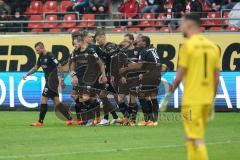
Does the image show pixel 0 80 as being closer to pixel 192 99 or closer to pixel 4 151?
pixel 4 151

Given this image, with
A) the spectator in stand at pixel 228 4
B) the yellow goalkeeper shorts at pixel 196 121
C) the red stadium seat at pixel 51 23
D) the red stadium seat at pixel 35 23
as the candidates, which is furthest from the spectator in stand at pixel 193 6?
the yellow goalkeeper shorts at pixel 196 121

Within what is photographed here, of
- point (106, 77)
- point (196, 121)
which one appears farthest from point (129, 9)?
point (196, 121)

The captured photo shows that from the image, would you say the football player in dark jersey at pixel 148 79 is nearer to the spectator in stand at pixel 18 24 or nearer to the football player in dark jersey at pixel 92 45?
the football player in dark jersey at pixel 92 45

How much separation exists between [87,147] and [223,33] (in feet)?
35.2

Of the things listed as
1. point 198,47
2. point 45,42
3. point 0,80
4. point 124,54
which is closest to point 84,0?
point 45,42

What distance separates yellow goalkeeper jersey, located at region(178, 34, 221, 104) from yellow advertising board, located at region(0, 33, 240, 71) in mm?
13727

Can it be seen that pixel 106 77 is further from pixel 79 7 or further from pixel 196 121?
pixel 196 121

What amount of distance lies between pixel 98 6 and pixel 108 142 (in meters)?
12.7

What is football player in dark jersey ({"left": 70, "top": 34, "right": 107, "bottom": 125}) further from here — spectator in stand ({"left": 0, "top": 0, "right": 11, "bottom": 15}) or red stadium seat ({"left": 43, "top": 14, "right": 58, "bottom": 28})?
spectator in stand ({"left": 0, "top": 0, "right": 11, "bottom": 15})

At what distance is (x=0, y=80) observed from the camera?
2381 cm

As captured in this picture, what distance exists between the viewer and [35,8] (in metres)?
28.4

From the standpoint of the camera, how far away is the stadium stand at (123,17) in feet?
81.6

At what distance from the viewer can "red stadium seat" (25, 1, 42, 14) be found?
28266 millimetres

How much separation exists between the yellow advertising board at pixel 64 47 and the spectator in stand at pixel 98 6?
262cm
